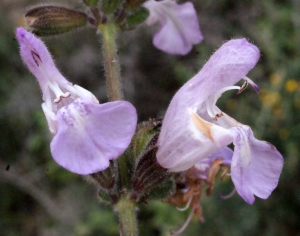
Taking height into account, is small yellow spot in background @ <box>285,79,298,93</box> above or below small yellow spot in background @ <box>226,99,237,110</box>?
above

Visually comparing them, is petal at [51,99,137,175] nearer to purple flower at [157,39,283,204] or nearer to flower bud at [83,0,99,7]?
purple flower at [157,39,283,204]

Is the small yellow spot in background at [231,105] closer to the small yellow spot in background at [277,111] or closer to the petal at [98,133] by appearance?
the small yellow spot in background at [277,111]

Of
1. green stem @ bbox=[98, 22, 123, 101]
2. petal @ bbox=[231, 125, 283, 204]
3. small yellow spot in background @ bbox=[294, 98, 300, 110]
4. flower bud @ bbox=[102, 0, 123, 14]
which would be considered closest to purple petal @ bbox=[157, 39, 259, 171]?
petal @ bbox=[231, 125, 283, 204]

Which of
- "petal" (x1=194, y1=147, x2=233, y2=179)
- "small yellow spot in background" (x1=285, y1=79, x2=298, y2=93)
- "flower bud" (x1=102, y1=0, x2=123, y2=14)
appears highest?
"flower bud" (x1=102, y1=0, x2=123, y2=14)

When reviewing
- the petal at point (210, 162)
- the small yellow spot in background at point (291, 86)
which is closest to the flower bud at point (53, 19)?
the petal at point (210, 162)

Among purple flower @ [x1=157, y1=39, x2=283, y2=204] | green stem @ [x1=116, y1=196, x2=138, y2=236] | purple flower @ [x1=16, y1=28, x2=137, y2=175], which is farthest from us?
green stem @ [x1=116, y1=196, x2=138, y2=236]

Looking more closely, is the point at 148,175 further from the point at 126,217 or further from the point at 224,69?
the point at 224,69

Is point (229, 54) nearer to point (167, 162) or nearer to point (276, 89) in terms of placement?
point (167, 162)
